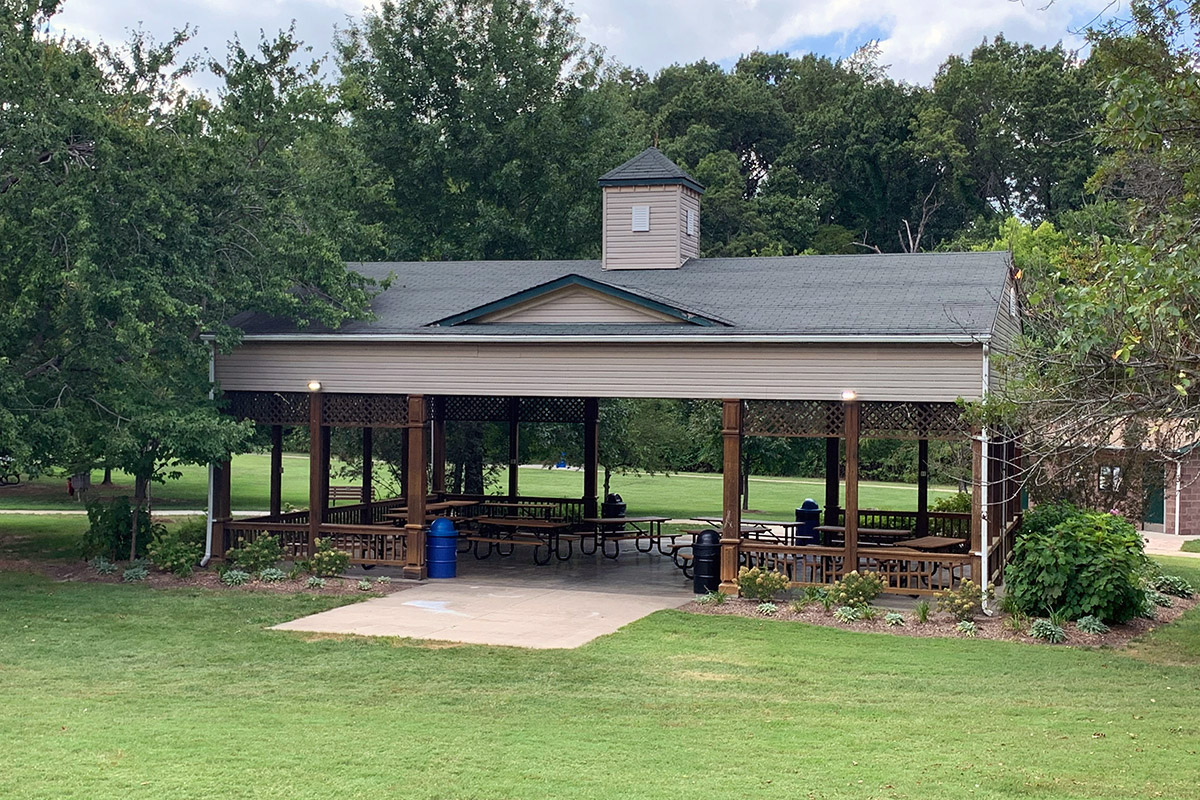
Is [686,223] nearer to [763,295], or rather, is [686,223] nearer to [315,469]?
[763,295]

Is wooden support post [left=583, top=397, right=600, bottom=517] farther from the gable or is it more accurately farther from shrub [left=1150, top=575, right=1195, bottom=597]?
shrub [left=1150, top=575, right=1195, bottom=597]

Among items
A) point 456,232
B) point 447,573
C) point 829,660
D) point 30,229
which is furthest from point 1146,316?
point 456,232

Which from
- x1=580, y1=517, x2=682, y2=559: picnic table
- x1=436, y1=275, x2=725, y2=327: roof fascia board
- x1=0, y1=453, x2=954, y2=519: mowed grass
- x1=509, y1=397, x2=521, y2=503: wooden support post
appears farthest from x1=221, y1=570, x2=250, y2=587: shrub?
x1=0, y1=453, x2=954, y2=519: mowed grass

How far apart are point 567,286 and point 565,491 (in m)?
25.4

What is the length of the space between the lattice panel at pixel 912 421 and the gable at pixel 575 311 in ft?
10.0

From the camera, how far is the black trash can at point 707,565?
711 inches

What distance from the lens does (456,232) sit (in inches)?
1415

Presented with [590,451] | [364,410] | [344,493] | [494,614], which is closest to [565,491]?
[344,493]

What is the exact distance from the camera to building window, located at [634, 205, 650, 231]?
2238cm

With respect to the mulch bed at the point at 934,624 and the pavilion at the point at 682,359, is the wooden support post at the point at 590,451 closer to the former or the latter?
the pavilion at the point at 682,359

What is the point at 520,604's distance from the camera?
17094 mm

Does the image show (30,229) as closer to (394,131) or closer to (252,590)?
(252,590)

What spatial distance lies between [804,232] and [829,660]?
42.2 m

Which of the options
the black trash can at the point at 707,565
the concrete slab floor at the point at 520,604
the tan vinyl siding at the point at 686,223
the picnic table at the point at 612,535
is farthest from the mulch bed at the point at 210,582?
the tan vinyl siding at the point at 686,223
